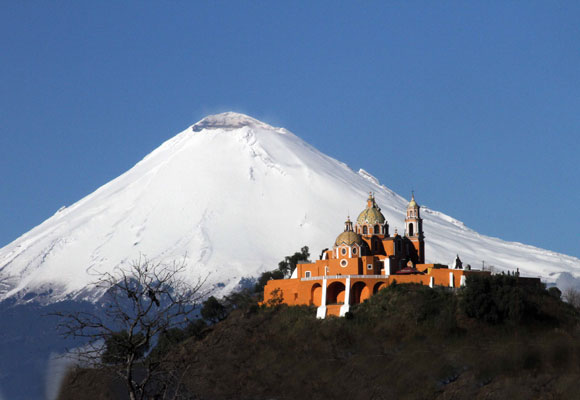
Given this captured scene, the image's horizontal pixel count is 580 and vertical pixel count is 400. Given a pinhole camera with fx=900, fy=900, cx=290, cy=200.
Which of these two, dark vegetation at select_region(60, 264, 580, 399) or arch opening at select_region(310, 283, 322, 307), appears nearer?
dark vegetation at select_region(60, 264, 580, 399)

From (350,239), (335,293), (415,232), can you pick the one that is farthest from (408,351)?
(415,232)

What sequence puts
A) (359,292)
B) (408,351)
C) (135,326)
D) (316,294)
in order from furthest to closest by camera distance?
1. (316,294)
2. (359,292)
3. (408,351)
4. (135,326)

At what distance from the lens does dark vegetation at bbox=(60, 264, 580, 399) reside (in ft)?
179

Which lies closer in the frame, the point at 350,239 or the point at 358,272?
the point at 358,272

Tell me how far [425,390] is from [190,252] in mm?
133450

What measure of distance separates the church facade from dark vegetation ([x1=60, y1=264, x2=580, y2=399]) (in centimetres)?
147

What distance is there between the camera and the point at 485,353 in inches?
2298

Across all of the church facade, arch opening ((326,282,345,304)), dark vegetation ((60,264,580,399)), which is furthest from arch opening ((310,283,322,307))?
arch opening ((326,282,345,304))

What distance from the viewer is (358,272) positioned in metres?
72.9

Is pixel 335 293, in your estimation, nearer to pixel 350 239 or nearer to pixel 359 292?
pixel 359 292

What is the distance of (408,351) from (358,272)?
12262mm

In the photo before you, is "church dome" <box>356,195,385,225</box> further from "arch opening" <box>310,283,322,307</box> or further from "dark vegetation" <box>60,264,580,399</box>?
"dark vegetation" <box>60,264,580,399</box>

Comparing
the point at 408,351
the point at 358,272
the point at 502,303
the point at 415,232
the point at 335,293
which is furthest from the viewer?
the point at 415,232

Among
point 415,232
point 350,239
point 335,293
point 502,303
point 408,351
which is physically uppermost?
point 415,232
